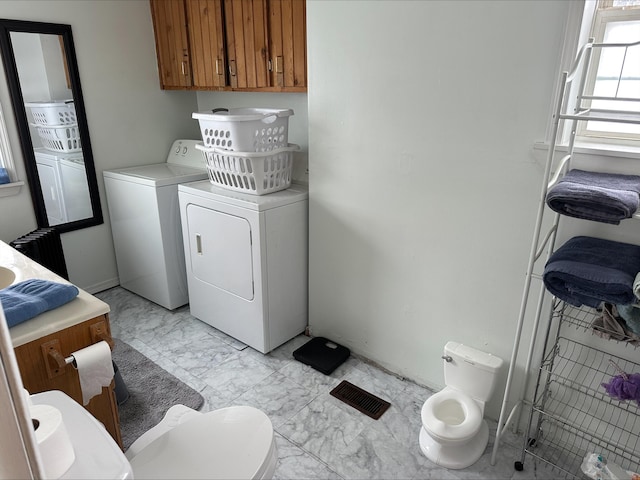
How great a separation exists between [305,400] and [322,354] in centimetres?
36

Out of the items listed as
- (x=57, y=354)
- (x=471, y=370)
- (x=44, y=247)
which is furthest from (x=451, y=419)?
(x=44, y=247)

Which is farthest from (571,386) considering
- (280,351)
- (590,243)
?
(280,351)

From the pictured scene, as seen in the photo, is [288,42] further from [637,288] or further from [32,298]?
[637,288]

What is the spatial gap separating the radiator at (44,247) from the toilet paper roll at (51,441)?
1995mm

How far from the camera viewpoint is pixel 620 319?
1466 mm

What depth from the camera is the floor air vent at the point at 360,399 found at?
7.06 feet

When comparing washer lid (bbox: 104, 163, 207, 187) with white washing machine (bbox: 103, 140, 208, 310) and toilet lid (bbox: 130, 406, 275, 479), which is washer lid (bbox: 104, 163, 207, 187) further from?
toilet lid (bbox: 130, 406, 275, 479)

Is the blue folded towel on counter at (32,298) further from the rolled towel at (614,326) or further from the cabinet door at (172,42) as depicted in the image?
the cabinet door at (172,42)

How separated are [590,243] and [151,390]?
215cm

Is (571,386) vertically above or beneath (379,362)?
above

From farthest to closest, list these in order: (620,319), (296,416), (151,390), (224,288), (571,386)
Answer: (224,288), (151,390), (296,416), (571,386), (620,319)

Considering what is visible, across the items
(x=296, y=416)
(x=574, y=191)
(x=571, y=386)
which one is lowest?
(x=296, y=416)

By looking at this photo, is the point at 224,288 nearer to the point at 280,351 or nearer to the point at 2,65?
the point at 280,351

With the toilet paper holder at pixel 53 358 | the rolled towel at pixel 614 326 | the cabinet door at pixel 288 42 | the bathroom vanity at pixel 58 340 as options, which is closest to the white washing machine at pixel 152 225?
the cabinet door at pixel 288 42
